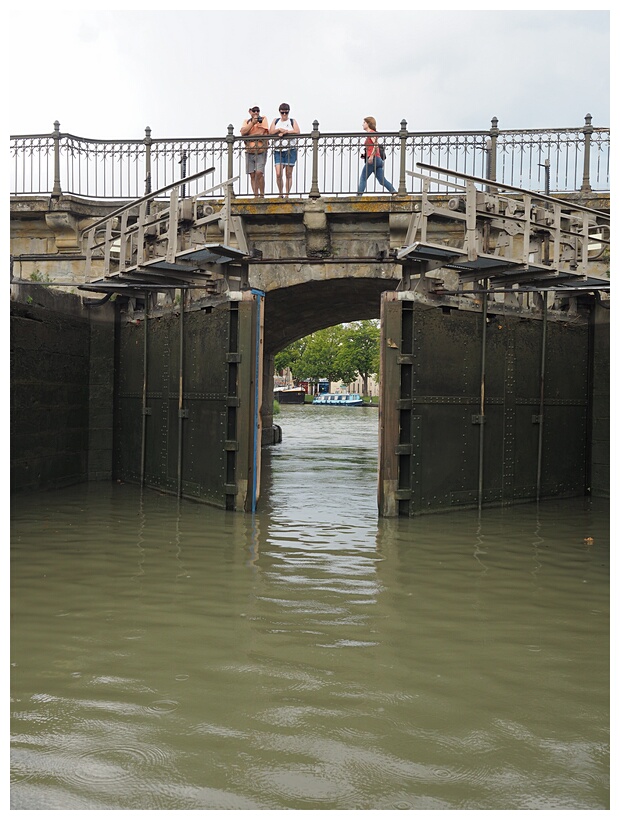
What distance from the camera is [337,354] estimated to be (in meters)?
81.8

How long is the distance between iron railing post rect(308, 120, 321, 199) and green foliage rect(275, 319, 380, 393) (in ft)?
203

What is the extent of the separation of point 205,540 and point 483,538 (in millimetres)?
3367

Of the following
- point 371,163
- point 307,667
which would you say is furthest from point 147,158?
point 307,667

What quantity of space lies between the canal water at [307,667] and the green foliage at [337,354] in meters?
69.4

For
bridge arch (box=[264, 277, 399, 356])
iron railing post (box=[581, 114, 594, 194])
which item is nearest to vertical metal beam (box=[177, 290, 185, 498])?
bridge arch (box=[264, 277, 399, 356])

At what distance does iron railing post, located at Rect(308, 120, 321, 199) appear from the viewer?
1569 cm

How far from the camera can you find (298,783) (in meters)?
3.98

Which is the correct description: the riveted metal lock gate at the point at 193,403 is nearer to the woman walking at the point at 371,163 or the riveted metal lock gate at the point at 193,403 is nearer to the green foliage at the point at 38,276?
the green foliage at the point at 38,276

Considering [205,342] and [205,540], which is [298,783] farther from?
[205,342]

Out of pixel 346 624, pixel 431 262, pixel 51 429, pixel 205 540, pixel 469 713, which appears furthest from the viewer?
pixel 51 429

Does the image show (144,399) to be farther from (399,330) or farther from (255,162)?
(255,162)

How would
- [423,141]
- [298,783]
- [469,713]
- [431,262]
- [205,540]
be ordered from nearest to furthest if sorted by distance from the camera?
[298,783]
[469,713]
[205,540]
[431,262]
[423,141]

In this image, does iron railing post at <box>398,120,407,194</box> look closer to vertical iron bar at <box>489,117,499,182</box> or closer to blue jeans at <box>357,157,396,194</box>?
blue jeans at <box>357,157,396,194</box>
